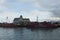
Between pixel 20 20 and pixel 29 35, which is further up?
pixel 20 20

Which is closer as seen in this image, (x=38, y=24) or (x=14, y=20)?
(x=38, y=24)

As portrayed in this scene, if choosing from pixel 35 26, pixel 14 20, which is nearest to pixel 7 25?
pixel 14 20

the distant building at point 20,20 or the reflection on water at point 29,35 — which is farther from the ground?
the distant building at point 20,20

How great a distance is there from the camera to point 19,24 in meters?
79.0

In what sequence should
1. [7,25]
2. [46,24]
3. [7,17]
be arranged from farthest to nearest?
[7,25], [7,17], [46,24]

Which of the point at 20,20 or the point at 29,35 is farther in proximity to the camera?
the point at 20,20

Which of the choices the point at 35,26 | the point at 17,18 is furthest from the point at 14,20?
the point at 35,26

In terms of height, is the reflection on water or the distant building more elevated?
the distant building

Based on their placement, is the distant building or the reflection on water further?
the distant building

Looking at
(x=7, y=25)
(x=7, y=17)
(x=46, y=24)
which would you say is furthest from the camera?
(x=7, y=25)

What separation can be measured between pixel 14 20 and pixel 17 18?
76.7 inches

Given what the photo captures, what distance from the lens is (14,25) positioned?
76.6m

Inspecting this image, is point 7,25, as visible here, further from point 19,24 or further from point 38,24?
point 38,24

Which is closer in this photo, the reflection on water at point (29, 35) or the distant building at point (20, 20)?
the reflection on water at point (29, 35)
